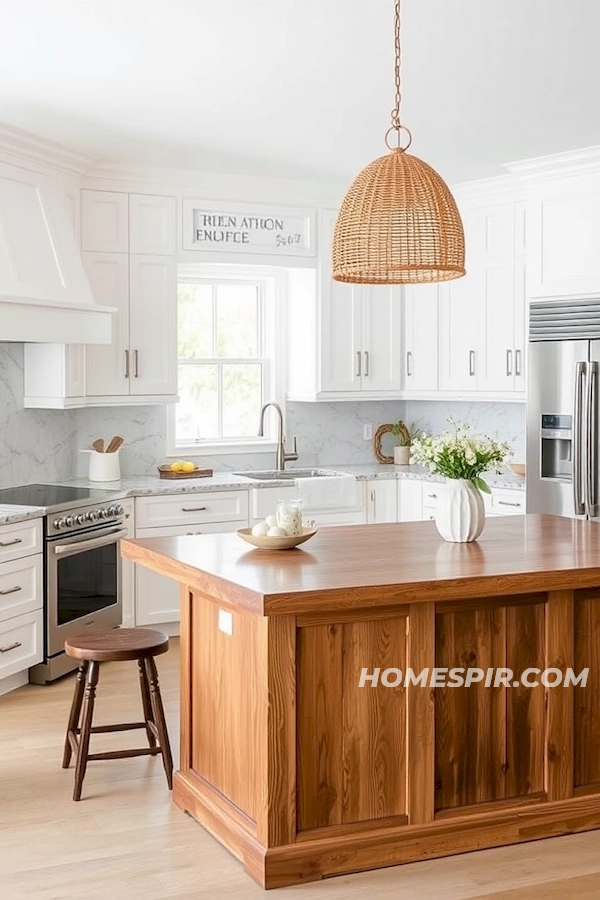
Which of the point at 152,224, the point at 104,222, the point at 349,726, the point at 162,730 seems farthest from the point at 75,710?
the point at 152,224

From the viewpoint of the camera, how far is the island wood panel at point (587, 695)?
3.86 meters

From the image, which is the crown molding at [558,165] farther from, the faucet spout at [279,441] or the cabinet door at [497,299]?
the faucet spout at [279,441]

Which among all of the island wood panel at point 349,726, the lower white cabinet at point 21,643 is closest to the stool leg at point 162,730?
the island wood panel at point 349,726

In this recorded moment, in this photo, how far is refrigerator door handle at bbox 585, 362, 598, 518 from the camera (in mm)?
5820

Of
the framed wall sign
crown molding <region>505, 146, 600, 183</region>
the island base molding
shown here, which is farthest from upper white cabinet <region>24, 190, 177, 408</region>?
the island base molding

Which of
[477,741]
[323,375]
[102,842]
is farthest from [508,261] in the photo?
[102,842]

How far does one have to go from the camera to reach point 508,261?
6551mm

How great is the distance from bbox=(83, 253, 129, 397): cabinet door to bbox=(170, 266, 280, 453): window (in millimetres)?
674

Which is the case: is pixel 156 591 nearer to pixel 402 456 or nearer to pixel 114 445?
pixel 114 445

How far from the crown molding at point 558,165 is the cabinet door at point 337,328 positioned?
131cm

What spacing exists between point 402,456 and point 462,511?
338 cm

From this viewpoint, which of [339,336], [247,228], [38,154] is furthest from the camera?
[339,336]

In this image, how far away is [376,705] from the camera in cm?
357

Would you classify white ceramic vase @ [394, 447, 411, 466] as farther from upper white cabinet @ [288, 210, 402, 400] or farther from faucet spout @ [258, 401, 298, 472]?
faucet spout @ [258, 401, 298, 472]
